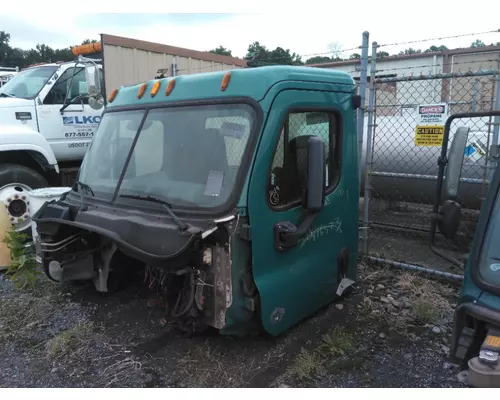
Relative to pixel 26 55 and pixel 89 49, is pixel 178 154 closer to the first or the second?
pixel 89 49

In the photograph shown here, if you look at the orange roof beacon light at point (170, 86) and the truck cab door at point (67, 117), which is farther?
the truck cab door at point (67, 117)

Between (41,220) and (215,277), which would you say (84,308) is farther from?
(215,277)

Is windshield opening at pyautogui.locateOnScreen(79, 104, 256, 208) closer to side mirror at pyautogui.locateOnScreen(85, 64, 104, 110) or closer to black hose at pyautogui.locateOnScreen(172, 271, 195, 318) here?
black hose at pyautogui.locateOnScreen(172, 271, 195, 318)

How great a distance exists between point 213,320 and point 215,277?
1.05ft

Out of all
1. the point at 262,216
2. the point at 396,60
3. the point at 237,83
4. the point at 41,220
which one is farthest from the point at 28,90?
the point at 396,60

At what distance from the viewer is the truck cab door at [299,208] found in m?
3.08

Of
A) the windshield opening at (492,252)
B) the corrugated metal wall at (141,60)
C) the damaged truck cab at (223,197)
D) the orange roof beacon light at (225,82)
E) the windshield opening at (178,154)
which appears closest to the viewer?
the windshield opening at (492,252)

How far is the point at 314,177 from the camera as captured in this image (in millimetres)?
3068

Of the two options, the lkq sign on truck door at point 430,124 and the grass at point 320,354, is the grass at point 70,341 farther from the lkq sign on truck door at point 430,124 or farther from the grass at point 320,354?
the lkq sign on truck door at point 430,124

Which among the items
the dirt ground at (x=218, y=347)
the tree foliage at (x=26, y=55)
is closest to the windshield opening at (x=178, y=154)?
the dirt ground at (x=218, y=347)

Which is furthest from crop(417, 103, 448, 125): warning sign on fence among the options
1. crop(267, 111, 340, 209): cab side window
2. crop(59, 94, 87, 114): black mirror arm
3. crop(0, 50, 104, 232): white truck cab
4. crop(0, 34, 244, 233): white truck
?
crop(59, 94, 87, 114): black mirror arm

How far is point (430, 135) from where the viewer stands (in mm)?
4891

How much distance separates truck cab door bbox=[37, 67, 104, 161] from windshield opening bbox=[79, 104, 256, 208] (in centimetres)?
350

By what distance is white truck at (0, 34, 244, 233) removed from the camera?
610 centimetres
